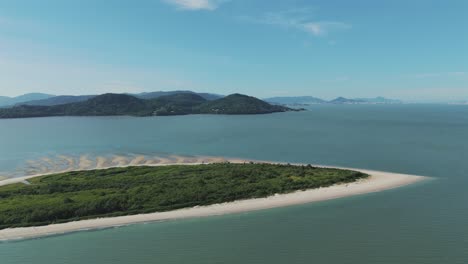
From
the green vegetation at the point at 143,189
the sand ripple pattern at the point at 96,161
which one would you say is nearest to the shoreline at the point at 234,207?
the green vegetation at the point at 143,189

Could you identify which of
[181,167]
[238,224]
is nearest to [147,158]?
[181,167]

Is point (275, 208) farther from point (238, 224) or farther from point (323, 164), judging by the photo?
point (323, 164)

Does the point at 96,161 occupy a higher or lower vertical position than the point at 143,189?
lower

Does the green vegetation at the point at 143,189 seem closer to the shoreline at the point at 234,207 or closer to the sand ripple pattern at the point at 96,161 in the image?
the shoreline at the point at 234,207

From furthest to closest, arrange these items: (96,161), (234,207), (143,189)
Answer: (96,161), (143,189), (234,207)

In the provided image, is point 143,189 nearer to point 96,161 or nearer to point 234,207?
point 234,207

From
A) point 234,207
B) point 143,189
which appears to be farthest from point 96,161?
point 234,207

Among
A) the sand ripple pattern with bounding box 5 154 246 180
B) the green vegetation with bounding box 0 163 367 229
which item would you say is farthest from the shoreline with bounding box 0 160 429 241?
the sand ripple pattern with bounding box 5 154 246 180
